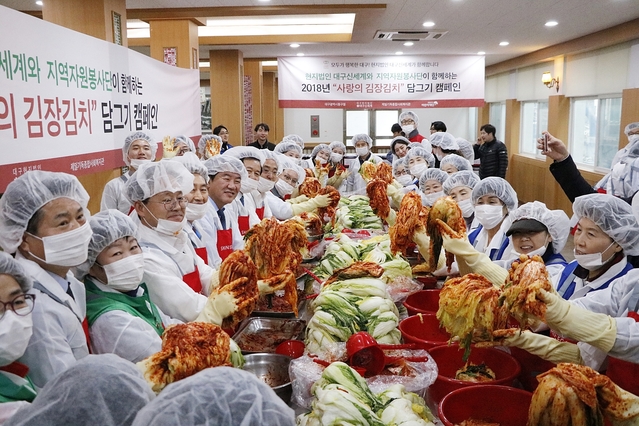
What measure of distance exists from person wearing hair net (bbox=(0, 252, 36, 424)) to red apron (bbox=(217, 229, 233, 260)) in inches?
88.5

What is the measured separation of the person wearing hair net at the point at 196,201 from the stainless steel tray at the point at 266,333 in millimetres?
676

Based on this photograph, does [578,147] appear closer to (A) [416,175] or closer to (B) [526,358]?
(A) [416,175]

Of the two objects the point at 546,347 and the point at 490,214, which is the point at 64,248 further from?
the point at 490,214

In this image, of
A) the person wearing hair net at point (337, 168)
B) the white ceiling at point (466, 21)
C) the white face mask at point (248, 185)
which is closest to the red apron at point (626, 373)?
the white face mask at point (248, 185)

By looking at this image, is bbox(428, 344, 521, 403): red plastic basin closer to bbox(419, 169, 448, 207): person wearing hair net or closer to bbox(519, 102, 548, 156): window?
bbox(419, 169, 448, 207): person wearing hair net

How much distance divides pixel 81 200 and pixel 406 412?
147cm

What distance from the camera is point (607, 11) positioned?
24.0ft

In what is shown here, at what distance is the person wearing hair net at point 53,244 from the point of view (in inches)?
71.8

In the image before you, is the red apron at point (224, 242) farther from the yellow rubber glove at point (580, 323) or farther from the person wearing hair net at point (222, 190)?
the yellow rubber glove at point (580, 323)

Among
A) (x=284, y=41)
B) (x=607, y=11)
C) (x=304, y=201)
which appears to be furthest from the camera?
(x=284, y=41)

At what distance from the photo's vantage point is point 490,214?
348 centimetres

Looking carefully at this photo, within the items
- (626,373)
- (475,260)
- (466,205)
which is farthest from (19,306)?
(466,205)

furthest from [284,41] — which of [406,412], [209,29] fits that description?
[406,412]

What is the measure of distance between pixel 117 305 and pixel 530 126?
1344cm
